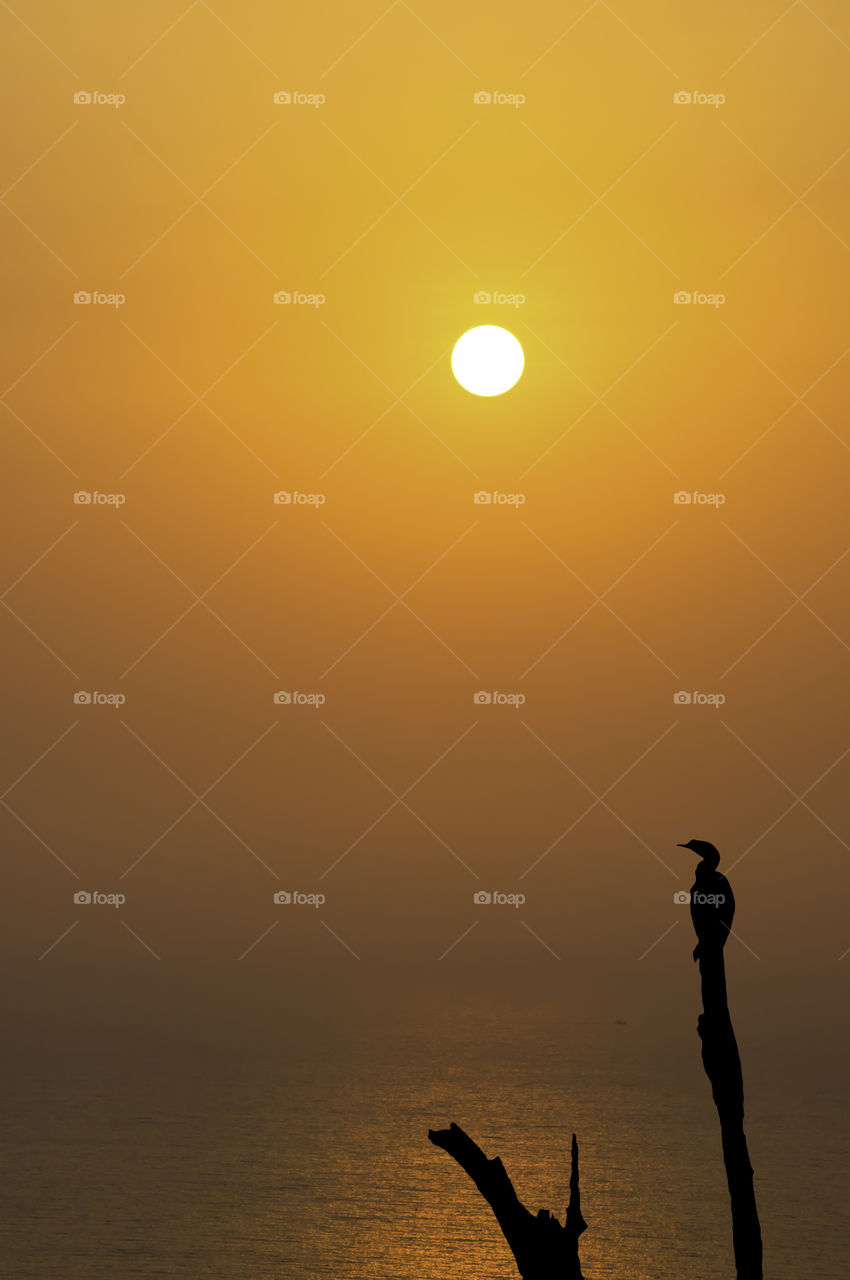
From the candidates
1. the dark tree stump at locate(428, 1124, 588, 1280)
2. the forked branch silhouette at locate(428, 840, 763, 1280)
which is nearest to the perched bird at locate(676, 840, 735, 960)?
the forked branch silhouette at locate(428, 840, 763, 1280)

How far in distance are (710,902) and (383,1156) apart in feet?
367

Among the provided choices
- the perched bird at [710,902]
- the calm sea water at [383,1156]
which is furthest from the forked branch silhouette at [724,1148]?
the calm sea water at [383,1156]

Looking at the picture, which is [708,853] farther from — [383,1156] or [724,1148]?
[383,1156]

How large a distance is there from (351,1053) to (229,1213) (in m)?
66.6

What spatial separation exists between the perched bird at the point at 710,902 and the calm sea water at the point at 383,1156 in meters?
80.0

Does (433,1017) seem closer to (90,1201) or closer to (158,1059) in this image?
(158,1059)

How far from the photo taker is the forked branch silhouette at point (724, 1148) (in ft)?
26.5

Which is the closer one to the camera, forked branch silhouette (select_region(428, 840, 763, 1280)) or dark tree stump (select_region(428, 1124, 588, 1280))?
forked branch silhouette (select_region(428, 840, 763, 1280))

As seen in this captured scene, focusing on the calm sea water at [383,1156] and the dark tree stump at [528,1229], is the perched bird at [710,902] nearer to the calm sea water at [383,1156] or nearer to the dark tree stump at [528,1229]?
the dark tree stump at [528,1229]

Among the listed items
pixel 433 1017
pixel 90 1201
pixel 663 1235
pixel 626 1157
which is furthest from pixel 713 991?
pixel 433 1017

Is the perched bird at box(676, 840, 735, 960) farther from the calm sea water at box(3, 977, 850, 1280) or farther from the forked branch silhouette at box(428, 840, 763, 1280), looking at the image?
the calm sea water at box(3, 977, 850, 1280)

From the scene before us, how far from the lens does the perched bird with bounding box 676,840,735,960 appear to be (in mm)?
7969

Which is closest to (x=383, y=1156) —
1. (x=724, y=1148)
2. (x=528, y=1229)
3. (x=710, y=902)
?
(x=528, y=1229)

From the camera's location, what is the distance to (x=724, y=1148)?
843 cm
